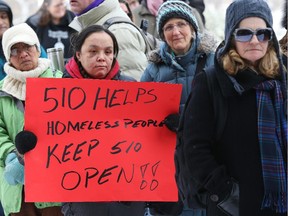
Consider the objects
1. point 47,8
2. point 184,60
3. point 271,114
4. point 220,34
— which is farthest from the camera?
point 220,34

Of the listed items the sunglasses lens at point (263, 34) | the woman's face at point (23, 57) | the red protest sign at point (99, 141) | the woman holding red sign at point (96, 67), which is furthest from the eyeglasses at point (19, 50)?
the sunglasses lens at point (263, 34)

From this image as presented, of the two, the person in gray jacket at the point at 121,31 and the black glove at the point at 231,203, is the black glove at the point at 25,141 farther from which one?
the black glove at the point at 231,203

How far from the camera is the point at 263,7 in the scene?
3.69 m

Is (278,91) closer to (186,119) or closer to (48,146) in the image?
(186,119)

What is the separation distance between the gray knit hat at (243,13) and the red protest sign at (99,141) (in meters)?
0.96

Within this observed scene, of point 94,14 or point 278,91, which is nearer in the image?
point 278,91

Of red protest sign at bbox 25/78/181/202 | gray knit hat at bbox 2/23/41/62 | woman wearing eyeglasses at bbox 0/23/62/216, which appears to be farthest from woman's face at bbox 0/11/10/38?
red protest sign at bbox 25/78/181/202

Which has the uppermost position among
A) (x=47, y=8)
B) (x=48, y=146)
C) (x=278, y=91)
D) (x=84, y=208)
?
(x=47, y=8)

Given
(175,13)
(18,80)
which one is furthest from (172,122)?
(18,80)

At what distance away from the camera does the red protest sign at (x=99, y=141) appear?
460 cm

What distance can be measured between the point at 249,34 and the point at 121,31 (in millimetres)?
2026

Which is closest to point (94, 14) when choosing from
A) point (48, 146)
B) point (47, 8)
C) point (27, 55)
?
point (27, 55)

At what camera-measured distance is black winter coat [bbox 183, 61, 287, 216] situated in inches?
142

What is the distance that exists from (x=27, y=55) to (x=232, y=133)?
6.80 ft
